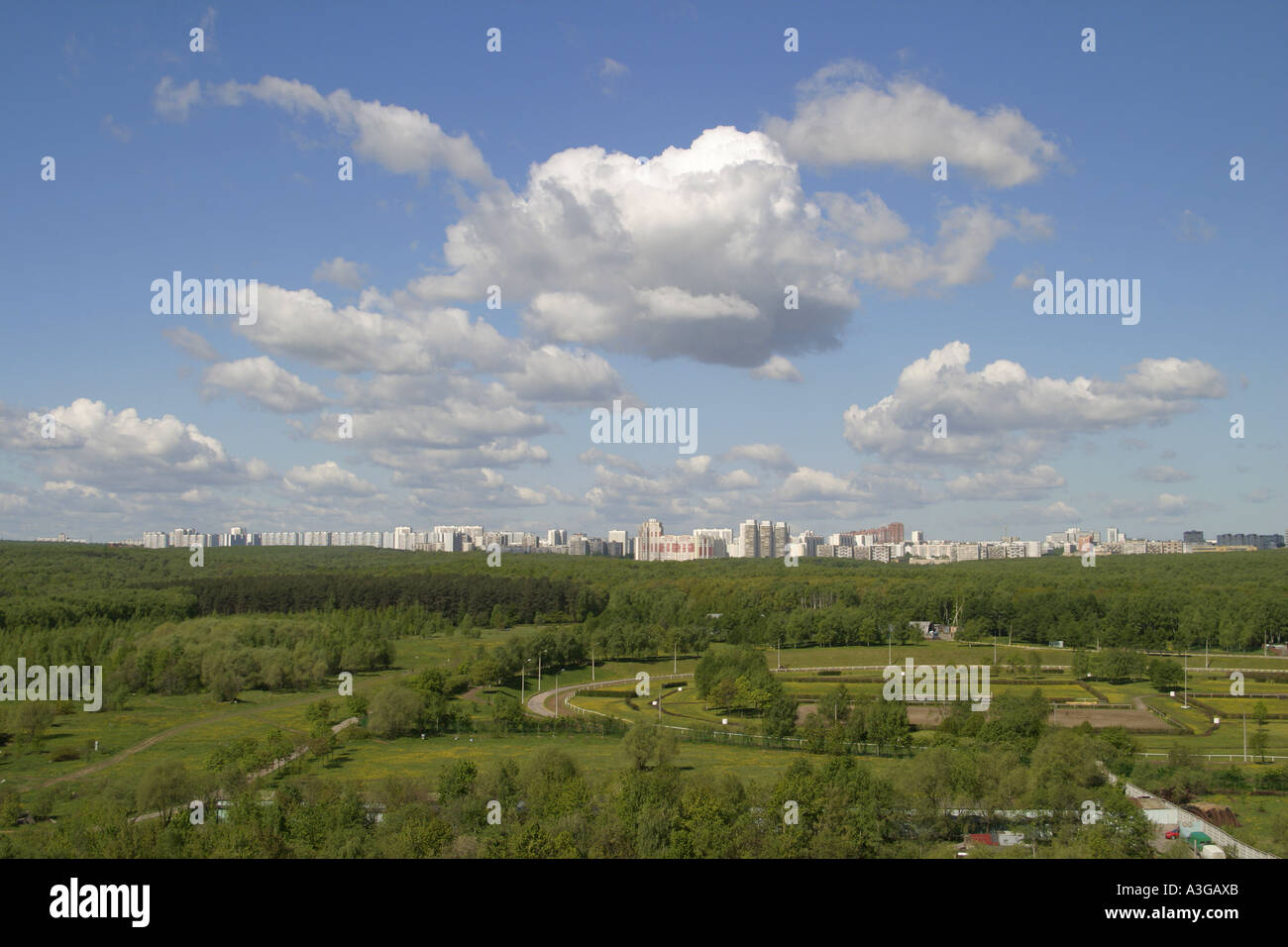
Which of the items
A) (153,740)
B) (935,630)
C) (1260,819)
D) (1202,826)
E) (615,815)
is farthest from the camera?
(935,630)

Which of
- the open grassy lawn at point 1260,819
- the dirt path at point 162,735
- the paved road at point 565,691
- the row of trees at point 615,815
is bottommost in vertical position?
the paved road at point 565,691

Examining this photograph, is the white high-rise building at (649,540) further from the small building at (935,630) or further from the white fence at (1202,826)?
the white fence at (1202,826)

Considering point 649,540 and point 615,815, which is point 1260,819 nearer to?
point 615,815

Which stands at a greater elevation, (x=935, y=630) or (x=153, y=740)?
(x=153, y=740)

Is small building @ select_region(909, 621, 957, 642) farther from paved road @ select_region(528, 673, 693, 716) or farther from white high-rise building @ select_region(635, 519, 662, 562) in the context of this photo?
white high-rise building @ select_region(635, 519, 662, 562)

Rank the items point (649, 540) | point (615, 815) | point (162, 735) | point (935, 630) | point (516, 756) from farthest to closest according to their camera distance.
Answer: point (649, 540)
point (935, 630)
point (162, 735)
point (516, 756)
point (615, 815)

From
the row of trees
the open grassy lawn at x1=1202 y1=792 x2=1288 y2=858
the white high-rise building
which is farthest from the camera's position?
the white high-rise building

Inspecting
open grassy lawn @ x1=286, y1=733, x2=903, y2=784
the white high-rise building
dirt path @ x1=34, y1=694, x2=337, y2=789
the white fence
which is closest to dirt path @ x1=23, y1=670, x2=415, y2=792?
dirt path @ x1=34, y1=694, x2=337, y2=789

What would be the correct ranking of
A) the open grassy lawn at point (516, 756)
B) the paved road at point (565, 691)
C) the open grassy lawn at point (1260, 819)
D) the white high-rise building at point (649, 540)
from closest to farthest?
the open grassy lawn at point (1260, 819)
the open grassy lawn at point (516, 756)
the paved road at point (565, 691)
the white high-rise building at point (649, 540)

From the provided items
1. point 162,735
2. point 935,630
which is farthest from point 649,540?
point 162,735

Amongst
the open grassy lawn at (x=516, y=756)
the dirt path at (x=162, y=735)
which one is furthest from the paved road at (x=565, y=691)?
the dirt path at (x=162, y=735)

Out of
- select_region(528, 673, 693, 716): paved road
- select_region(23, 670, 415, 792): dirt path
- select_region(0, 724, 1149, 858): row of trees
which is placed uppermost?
select_region(0, 724, 1149, 858): row of trees
